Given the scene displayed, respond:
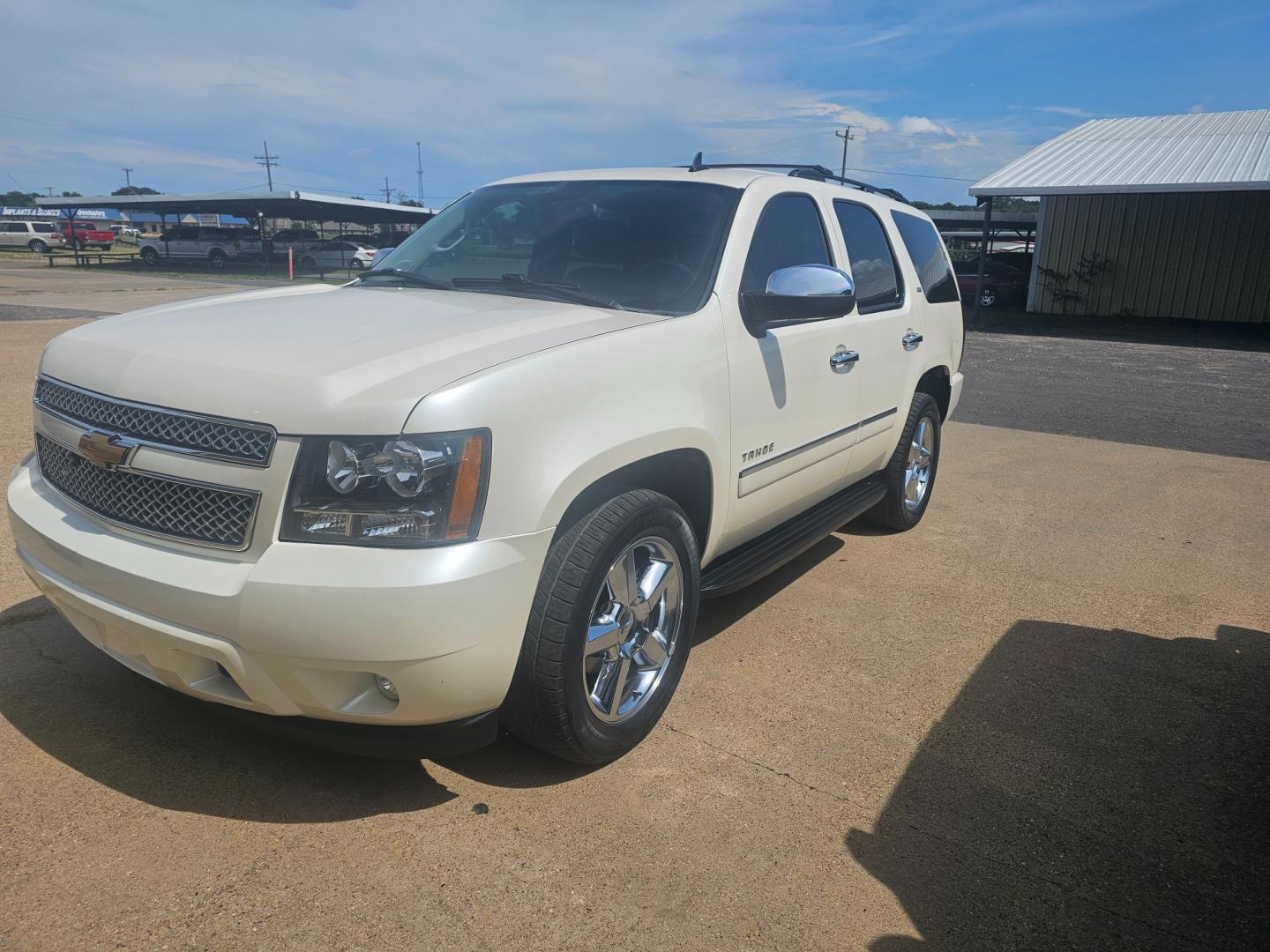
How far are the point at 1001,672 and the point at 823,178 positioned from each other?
2.57 metres

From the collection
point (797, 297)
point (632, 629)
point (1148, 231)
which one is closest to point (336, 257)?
point (1148, 231)

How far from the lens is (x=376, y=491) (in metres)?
2.39

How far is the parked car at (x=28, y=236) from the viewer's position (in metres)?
54.5

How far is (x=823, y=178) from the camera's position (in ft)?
15.8

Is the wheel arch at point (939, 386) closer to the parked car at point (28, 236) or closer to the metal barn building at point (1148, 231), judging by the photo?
the metal barn building at point (1148, 231)

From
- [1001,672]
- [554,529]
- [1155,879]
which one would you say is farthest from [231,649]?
[1001,672]

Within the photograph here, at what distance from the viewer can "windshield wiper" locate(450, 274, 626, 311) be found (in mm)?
3479

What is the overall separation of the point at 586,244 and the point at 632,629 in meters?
1.67

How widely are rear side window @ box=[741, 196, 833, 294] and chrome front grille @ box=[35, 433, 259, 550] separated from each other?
79.6 inches

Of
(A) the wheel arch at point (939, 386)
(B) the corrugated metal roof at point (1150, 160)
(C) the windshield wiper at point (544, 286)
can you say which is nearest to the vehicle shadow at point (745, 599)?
(A) the wheel arch at point (939, 386)

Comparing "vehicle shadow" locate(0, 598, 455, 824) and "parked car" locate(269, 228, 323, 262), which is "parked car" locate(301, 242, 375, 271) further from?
"vehicle shadow" locate(0, 598, 455, 824)

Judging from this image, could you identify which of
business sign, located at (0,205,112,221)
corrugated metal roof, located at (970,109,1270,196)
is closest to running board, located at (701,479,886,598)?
corrugated metal roof, located at (970,109,1270,196)

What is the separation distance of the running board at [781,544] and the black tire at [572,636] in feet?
2.05

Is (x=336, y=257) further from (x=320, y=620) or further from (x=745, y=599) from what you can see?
(x=320, y=620)
